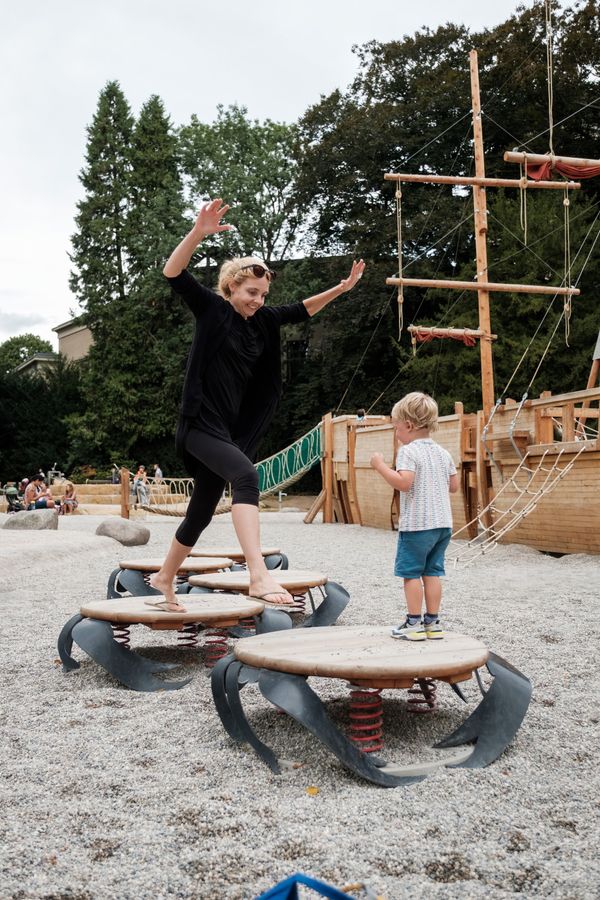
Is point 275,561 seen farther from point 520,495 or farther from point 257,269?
point 520,495

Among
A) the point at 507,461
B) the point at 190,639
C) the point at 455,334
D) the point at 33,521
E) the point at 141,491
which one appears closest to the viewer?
the point at 190,639

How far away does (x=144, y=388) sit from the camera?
39.5 meters

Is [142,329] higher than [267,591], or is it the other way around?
[142,329]

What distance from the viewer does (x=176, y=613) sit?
419 cm

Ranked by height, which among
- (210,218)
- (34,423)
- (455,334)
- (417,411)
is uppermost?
(455,334)

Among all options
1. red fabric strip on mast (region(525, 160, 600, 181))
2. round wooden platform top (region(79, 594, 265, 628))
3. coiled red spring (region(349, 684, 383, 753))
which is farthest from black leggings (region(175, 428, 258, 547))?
red fabric strip on mast (region(525, 160, 600, 181))

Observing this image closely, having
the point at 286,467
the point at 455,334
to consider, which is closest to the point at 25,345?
the point at 286,467

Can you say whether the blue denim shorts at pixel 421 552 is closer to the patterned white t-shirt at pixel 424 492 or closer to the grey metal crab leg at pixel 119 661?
the patterned white t-shirt at pixel 424 492

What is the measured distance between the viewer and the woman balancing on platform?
4.04 meters

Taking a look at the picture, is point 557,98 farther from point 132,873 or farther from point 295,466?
point 132,873

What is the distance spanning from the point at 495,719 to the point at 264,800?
0.93 metres

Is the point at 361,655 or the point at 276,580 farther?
the point at 276,580

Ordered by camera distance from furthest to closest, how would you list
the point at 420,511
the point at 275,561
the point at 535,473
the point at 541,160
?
the point at 541,160, the point at 535,473, the point at 275,561, the point at 420,511

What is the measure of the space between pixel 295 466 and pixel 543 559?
12.0 metres
